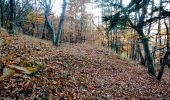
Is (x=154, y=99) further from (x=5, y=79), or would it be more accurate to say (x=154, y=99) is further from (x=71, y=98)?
(x=5, y=79)

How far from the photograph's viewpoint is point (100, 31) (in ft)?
144

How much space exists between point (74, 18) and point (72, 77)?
103 feet

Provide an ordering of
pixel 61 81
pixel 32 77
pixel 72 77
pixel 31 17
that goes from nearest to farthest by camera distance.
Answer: pixel 32 77 < pixel 61 81 < pixel 72 77 < pixel 31 17

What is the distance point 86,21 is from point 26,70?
35.7 metres

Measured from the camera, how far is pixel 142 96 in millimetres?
11281

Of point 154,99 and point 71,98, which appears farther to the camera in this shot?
point 154,99

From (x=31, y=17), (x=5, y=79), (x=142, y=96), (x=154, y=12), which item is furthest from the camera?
(x=31, y=17)

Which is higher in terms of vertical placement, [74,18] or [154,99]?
[74,18]

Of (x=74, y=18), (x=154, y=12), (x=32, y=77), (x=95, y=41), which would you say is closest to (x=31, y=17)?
(x=74, y=18)

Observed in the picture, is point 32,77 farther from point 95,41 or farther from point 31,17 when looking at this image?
point 95,41

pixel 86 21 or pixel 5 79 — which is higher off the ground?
pixel 86 21

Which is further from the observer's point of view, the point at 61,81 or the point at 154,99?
the point at 154,99

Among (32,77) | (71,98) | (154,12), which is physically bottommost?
(71,98)

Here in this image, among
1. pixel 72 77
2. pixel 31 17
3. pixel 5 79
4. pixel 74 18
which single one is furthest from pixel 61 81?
pixel 74 18
